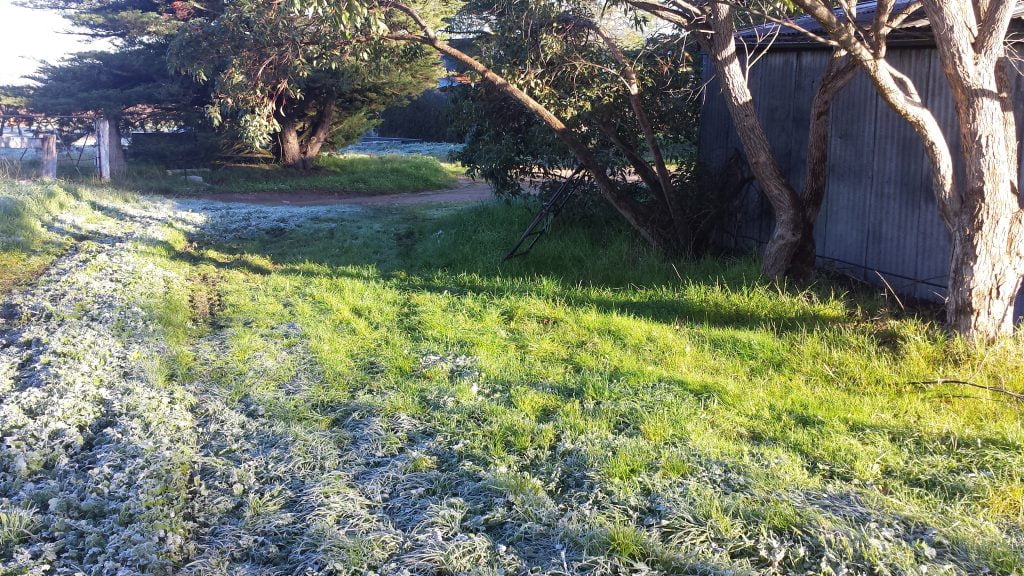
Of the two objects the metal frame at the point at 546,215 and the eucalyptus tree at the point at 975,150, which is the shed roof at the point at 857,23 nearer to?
the eucalyptus tree at the point at 975,150

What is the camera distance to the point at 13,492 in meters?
4.01

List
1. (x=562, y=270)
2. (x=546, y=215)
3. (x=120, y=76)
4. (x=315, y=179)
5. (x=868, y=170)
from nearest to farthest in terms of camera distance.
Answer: (x=868, y=170) < (x=562, y=270) < (x=546, y=215) < (x=120, y=76) < (x=315, y=179)

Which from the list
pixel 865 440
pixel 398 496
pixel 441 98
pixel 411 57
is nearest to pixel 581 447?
pixel 398 496

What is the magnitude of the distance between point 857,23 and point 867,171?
1.32 meters

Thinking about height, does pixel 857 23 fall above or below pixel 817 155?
above

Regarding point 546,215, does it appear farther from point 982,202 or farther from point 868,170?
point 982,202

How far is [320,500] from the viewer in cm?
377

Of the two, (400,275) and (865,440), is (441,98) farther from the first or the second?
(865,440)

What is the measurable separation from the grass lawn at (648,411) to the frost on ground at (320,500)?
2 cm

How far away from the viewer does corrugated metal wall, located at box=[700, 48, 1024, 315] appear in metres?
6.64

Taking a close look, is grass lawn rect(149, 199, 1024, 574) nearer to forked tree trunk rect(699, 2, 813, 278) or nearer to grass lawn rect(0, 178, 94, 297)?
forked tree trunk rect(699, 2, 813, 278)

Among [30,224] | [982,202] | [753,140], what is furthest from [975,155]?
[30,224]

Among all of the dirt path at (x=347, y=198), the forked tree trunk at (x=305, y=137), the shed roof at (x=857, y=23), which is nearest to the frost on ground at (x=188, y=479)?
the shed roof at (x=857, y=23)

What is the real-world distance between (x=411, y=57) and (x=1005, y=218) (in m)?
6.13
